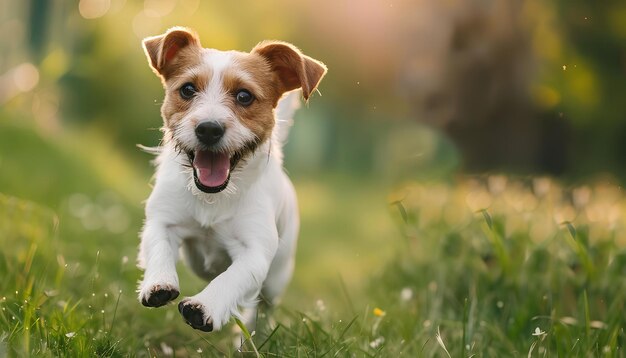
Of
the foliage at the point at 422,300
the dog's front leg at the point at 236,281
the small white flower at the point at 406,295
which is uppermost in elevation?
the dog's front leg at the point at 236,281

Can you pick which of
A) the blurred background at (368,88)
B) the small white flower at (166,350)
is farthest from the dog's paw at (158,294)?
the blurred background at (368,88)

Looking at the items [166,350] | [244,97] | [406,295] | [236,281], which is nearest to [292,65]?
[244,97]

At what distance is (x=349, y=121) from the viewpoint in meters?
13.9

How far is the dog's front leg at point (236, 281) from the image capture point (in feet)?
10.4

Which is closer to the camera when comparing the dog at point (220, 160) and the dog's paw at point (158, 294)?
the dog's paw at point (158, 294)

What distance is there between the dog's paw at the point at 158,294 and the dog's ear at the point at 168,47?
1.14 metres

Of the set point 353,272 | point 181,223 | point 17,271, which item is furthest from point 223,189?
point 353,272

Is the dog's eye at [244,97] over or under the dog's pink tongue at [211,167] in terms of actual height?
over

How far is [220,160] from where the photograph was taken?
3.61 meters

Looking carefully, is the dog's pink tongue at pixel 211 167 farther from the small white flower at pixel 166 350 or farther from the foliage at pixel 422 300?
the small white flower at pixel 166 350

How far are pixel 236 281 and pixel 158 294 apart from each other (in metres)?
0.39

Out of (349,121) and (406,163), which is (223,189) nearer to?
(406,163)

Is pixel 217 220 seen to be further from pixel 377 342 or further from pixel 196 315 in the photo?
pixel 377 342

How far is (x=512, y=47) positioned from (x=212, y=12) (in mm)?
5018
